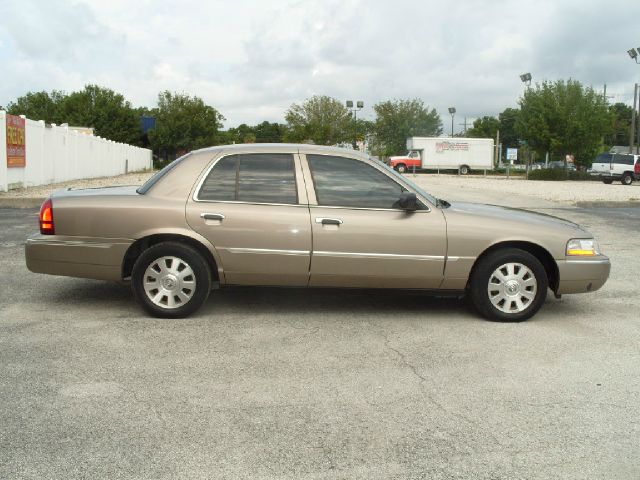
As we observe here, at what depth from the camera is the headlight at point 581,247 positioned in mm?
6422

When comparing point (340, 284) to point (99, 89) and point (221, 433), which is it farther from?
point (99, 89)

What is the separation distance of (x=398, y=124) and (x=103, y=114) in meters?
33.7

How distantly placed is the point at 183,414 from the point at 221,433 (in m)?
0.36

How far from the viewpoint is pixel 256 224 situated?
6.19m

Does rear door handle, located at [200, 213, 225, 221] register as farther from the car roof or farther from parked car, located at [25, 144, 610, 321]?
the car roof

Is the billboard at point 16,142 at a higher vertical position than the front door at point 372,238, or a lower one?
higher

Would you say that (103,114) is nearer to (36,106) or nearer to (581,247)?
(36,106)

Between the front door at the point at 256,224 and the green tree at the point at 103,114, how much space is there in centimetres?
7878

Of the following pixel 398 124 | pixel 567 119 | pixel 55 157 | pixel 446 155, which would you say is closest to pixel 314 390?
pixel 55 157

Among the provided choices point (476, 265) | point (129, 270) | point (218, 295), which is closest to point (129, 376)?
point (129, 270)

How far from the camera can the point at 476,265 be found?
6.36 m

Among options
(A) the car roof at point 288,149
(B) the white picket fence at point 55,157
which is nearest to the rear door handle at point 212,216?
(A) the car roof at point 288,149

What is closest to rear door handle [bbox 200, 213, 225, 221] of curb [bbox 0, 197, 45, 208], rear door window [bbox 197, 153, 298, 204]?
rear door window [bbox 197, 153, 298, 204]

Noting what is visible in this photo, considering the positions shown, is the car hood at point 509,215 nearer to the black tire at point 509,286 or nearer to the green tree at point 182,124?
the black tire at point 509,286
